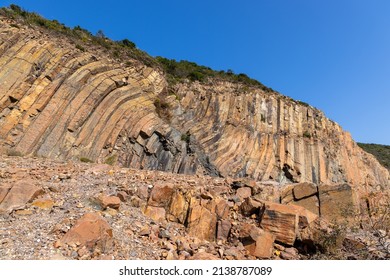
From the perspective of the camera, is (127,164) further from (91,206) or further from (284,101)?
(284,101)

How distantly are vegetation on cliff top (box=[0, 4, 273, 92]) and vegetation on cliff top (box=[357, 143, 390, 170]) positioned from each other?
33.6 meters

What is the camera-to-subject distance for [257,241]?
7.19 metres

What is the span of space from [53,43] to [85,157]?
7756 millimetres

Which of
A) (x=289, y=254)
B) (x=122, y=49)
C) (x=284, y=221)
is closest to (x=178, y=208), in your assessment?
(x=284, y=221)

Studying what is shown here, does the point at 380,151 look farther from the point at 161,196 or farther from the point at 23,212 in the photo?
the point at 23,212

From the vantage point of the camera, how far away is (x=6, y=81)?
13812mm

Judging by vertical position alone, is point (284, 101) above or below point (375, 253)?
above

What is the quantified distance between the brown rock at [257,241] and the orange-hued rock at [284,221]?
0.30 m

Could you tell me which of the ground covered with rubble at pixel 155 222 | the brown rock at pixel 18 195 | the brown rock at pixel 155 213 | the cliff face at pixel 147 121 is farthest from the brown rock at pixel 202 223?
the cliff face at pixel 147 121

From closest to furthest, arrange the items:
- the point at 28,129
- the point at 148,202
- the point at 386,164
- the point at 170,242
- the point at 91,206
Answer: the point at 170,242
the point at 91,206
the point at 148,202
the point at 28,129
the point at 386,164

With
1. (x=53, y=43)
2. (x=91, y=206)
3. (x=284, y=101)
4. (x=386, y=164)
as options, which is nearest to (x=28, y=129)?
(x=53, y=43)

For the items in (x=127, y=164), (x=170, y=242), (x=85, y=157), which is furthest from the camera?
(x=127, y=164)

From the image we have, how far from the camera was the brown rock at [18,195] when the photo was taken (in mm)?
6632

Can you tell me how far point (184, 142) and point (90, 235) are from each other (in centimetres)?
1404
